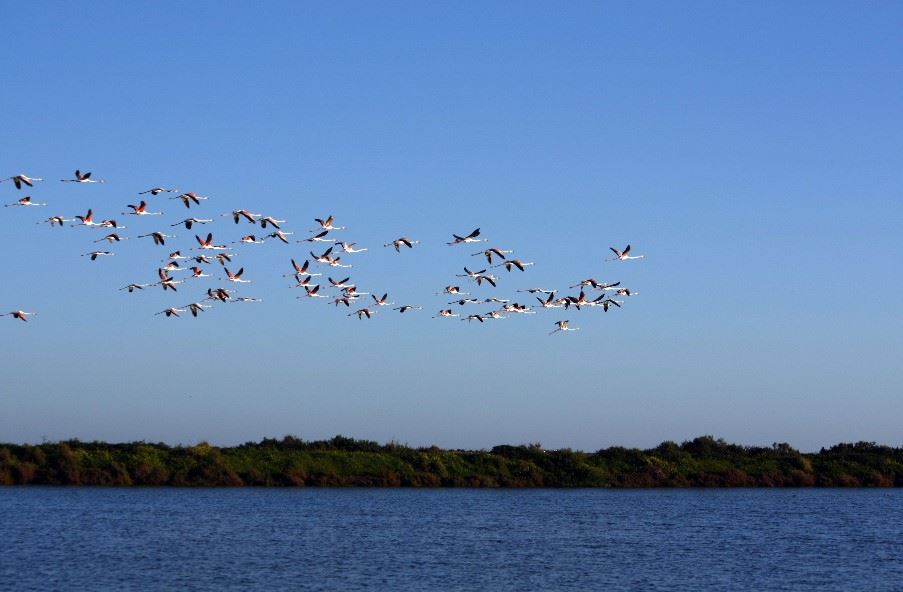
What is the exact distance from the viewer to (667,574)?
40.2m

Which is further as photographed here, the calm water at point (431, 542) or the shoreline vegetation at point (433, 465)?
the shoreline vegetation at point (433, 465)

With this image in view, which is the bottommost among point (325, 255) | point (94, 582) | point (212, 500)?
point (94, 582)

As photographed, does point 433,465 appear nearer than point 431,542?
No

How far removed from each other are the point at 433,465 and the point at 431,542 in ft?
92.6

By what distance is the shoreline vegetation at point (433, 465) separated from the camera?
6819cm

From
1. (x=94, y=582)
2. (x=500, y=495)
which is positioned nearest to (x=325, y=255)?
(x=94, y=582)

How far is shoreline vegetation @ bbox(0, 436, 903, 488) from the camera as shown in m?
68.2

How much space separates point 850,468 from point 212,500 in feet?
134

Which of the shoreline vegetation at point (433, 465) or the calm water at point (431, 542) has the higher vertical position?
the shoreline vegetation at point (433, 465)

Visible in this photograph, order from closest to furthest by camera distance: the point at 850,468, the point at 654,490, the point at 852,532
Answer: the point at 852,532 → the point at 654,490 → the point at 850,468

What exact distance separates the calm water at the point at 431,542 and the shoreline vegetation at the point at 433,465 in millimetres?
4238

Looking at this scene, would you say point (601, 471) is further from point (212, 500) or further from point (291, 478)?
point (212, 500)

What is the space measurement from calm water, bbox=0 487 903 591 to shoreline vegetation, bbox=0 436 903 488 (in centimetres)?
424

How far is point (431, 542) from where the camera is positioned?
151 ft
